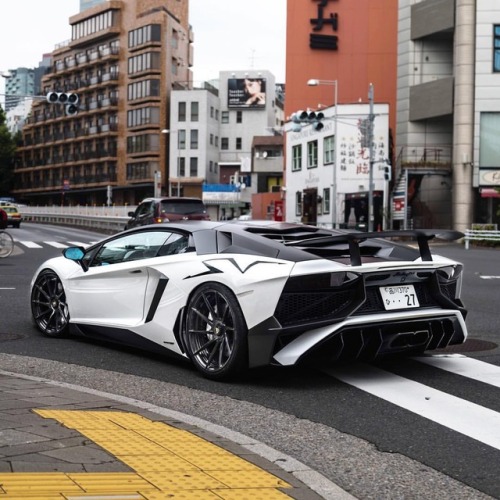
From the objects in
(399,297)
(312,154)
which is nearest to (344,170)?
(312,154)

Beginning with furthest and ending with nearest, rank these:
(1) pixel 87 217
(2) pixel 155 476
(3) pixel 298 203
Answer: (3) pixel 298 203 → (1) pixel 87 217 → (2) pixel 155 476

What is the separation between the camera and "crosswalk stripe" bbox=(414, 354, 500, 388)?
20.7 ft

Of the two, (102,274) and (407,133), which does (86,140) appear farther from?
(102,274)

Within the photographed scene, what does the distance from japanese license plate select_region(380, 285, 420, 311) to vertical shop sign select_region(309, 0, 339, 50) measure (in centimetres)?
5674

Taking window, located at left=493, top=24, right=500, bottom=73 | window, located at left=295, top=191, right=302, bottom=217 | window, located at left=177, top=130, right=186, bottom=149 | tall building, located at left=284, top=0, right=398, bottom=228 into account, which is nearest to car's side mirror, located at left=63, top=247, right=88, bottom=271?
window, located at left=493, top=24, right=500, bottom=73

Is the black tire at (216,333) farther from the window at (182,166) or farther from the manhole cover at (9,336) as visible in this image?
the window at (182,166)

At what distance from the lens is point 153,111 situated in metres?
90.4

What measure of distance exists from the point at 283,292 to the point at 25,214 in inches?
2933

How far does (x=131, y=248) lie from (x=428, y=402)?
10.5 feet

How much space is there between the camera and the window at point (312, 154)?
5859 cm

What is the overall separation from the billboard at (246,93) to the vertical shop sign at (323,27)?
40647mm

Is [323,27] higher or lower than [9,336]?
higher

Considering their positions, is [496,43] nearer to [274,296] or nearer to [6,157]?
[274,296]

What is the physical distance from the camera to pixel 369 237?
5.68 metres
